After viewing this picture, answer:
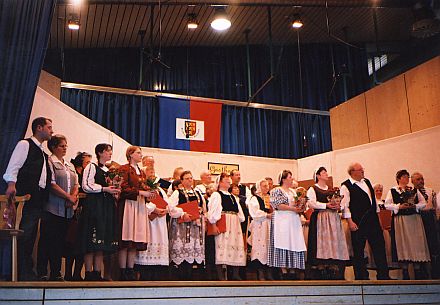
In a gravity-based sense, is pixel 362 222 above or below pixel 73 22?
below

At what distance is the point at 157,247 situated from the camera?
535 cm

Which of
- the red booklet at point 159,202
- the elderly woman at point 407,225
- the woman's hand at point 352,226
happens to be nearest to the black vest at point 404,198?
the elderly woman at point 407,225

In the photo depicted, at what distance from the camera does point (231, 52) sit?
11.4m

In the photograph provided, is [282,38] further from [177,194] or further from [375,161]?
[177,194]

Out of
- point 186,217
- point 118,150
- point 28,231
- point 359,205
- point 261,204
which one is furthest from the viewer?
point 118,150

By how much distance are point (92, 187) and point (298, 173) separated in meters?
6.40

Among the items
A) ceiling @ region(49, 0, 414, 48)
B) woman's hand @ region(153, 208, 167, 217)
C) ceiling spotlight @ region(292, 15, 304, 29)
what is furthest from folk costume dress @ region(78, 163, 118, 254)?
ceiling spotlight @ region(292, 15, 304, 29)

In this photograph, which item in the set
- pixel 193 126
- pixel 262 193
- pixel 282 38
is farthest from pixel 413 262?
pixel 282 38

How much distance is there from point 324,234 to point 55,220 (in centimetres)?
279

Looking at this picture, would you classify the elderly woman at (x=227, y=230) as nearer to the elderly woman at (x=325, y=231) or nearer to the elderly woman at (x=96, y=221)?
the elderly woman at (x=325, y=231)

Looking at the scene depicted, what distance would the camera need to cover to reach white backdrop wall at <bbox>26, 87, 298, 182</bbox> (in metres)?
6.20

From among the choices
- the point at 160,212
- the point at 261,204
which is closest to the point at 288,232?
the point at 261,204

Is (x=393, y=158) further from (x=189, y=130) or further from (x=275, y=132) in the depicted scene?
(x=275, y=132)

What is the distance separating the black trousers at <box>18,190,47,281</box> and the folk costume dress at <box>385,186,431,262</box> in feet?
13.1
